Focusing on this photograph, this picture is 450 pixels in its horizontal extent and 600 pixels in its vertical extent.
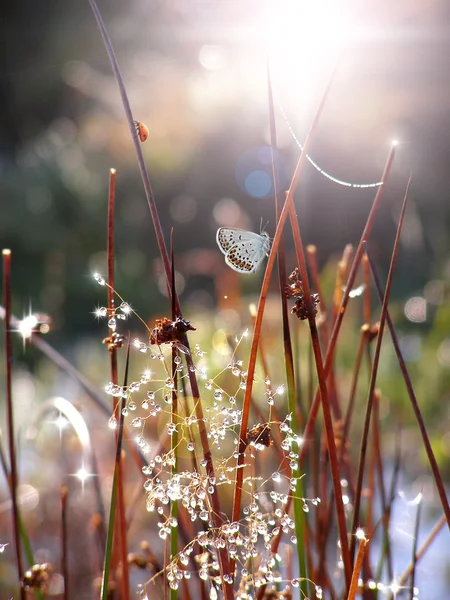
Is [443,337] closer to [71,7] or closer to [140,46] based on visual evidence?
[140,46]

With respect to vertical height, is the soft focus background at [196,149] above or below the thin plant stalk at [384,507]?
above

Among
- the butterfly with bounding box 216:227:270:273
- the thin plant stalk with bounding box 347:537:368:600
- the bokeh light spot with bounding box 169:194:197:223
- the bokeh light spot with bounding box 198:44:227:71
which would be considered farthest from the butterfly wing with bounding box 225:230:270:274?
the bokeh light spot with bounding box 198:44:227:71

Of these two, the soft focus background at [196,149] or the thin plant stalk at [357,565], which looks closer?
the thin plant stalk at [357,565]

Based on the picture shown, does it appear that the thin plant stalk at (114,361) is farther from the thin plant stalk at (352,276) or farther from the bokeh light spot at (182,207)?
the bokeh light spot at (182,207)

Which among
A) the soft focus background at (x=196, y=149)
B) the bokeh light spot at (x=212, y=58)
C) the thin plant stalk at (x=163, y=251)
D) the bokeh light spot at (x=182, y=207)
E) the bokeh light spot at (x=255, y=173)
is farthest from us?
the bokeh light spot at (x=212, y=58)

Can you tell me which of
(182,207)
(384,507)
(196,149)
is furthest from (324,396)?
(196,149)

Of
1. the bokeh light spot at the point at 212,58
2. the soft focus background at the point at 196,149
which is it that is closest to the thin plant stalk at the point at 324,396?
the soft focus background at the point at 196,149
